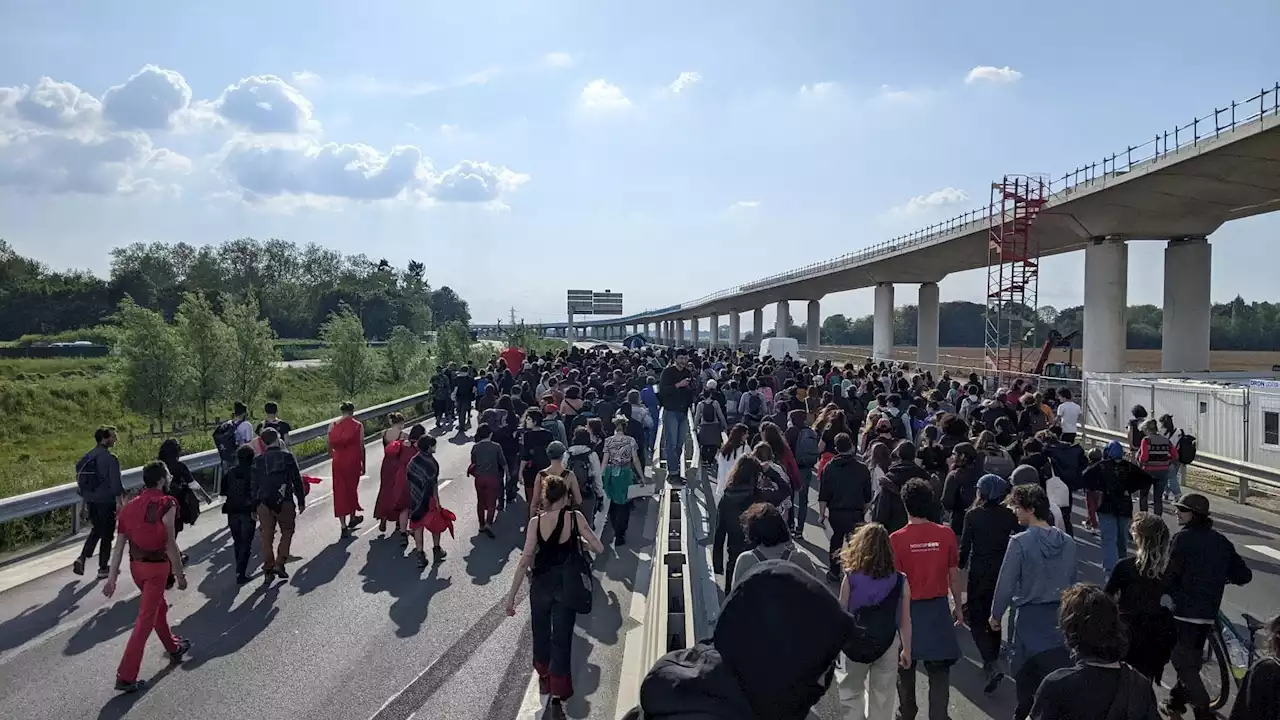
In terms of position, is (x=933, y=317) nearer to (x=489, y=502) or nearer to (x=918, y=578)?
(x=489, y=502)

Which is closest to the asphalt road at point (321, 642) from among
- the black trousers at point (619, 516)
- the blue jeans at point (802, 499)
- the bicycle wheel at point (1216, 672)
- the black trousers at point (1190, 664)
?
the black trousers at point (619, 516)

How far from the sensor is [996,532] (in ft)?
21.4

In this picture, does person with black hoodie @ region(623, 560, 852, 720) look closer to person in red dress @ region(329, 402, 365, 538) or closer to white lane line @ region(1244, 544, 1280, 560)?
person in red dress @ region(329, 402, 365, 538)

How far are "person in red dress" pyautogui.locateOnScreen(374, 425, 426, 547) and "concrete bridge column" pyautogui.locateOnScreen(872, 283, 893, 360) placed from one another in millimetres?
46250

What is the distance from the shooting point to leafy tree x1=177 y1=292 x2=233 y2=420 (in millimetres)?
25688

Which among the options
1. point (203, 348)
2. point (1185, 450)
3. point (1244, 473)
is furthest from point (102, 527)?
point (1244, 473)

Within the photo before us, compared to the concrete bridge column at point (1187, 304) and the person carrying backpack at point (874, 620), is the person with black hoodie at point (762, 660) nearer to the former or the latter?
the person carrying backpack at point (874, 620)

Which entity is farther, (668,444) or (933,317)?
(933,317)

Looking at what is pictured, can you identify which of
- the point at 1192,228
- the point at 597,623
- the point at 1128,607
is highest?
the point at 1192,228

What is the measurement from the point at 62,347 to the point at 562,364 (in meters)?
60.2

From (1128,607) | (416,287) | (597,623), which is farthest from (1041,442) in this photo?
(416,287)

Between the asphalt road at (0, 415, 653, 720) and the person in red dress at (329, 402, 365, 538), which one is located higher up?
the person in red dress at (329, 402, 365, 538)

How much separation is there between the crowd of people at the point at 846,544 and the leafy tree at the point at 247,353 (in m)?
14.9

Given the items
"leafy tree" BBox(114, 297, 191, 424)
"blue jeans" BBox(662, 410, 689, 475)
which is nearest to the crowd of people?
"blue jeans" BBox(662, 410, 689, 475)
